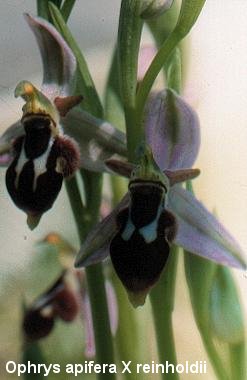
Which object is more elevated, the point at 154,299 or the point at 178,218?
the point at 178,218

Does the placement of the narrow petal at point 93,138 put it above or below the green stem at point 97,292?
above

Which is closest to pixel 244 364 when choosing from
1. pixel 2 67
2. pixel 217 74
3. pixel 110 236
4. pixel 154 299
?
pixel 154 299

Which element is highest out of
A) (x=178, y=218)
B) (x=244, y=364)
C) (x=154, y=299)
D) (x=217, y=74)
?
(x=217, y=74)

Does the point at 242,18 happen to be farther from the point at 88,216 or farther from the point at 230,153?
the point at 88,216

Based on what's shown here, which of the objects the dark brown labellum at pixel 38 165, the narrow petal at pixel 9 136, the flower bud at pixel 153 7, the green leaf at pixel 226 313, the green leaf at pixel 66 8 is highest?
the green leaf at pixel 66 8

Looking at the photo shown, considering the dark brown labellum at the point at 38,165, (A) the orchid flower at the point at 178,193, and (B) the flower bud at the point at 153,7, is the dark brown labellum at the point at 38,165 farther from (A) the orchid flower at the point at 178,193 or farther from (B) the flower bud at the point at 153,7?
(B) the flower bud at the point at 153,7

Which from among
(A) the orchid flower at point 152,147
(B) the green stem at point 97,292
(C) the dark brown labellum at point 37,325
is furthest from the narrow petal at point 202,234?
(C) the dark brown labellum at point 37,325

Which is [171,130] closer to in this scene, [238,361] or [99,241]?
[99,241]
